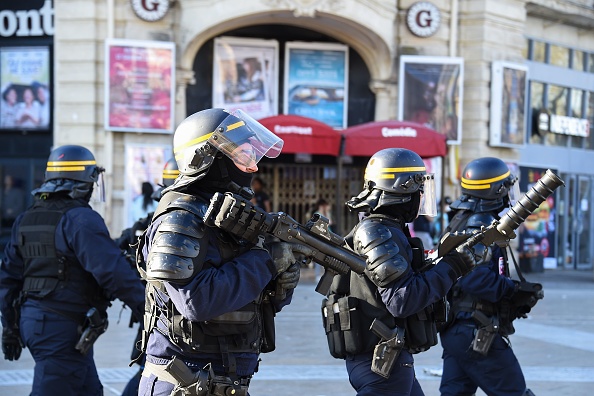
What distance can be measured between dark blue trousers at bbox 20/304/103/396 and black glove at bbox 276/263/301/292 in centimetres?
219

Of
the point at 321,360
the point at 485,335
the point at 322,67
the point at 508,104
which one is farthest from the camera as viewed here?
the point at 508,104

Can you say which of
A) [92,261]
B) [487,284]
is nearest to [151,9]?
[92,261]

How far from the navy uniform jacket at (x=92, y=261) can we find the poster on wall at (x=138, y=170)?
36.8 ft

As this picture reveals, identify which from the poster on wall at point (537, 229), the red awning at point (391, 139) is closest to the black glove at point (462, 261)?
the red awning at point (391, 139)

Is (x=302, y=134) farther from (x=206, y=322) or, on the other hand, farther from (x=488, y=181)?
(x=206, y=322)

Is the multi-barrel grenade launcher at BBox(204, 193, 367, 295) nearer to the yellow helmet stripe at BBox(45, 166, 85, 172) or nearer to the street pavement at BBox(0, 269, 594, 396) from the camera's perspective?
the yellow helmet stripe at BBox(45, 166, 85, 172)

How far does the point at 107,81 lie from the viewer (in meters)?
16.7

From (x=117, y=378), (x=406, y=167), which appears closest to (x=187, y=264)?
(x=406, y=167)

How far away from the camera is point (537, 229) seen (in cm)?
2091

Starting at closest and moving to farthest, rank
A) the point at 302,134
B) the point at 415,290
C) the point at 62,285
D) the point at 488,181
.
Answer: the point at 415,290
the point at 62,285
the point at 488,181
the point at 302,134

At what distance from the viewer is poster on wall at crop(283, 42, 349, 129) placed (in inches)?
721

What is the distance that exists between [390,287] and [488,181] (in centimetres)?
172

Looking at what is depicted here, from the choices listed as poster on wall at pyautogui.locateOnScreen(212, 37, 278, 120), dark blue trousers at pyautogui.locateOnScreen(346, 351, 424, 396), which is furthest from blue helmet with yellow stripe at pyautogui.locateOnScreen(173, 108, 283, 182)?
poster on wall at pyautogui.locateOnScreen(212, 37, 278, 120)

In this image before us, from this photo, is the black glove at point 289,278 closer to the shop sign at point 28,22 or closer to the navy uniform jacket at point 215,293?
the navy uniform jacket at point 215,293
